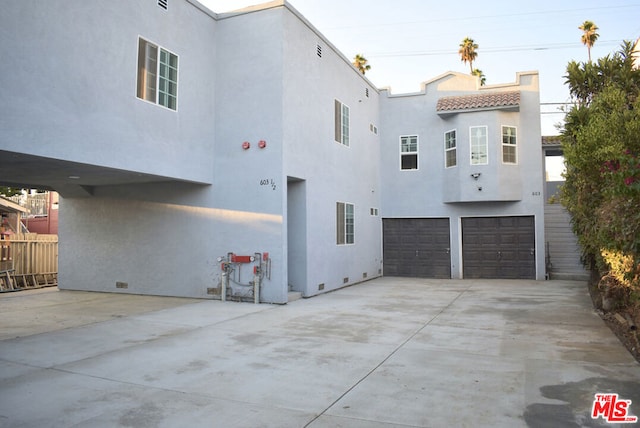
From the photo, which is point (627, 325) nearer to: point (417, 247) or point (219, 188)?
point (219, 188)

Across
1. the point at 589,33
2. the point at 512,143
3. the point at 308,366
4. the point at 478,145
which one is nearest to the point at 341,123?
the point at 478,145

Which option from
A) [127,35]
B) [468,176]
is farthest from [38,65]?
[468,176]

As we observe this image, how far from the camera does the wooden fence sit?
44.8ft

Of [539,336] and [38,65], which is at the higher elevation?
[38,65]

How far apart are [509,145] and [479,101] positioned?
5.84 ft

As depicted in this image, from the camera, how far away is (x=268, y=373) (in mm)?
5422

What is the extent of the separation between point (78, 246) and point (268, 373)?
999 centimetres

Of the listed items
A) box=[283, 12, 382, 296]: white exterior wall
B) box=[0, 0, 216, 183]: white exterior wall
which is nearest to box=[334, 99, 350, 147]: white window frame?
box=[283, 12, 382, 296]: white exterior wall

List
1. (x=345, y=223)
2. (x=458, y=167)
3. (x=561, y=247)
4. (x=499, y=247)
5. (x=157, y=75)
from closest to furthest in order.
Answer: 1. (x=157, y=75)
2. (x=345, y=223)
3. (x=458, y=167)
4. (x=499, y=247)
5. (x=561, y=247)

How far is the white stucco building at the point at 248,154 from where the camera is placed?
26.2 feet

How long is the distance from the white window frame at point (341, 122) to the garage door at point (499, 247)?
18.1 feet

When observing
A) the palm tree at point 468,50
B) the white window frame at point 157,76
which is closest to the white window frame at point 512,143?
the white window frame at point 157,76

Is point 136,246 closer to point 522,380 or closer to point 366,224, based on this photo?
point 366,224

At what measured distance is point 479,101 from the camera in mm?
15883
